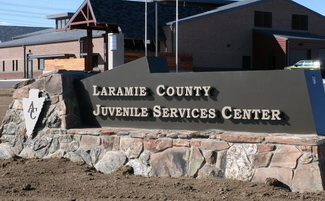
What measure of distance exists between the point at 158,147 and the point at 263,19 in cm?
4477

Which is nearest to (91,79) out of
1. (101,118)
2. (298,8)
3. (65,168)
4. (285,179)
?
(101,118)

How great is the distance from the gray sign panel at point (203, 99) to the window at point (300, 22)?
45748 mm

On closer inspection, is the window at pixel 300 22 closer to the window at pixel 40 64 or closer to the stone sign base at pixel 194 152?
the window at pixel 40 64

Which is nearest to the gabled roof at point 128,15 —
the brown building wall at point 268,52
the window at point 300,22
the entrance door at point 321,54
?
the brown building wall at point 268,52

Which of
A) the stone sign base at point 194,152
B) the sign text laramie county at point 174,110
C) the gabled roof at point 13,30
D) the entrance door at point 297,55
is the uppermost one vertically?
the gabled roof at point 13,30

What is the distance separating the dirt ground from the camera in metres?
7.99

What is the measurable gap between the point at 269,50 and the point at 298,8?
22.2ft

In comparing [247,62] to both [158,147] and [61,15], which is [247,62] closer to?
[61,15]

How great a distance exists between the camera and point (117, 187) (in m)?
8.65

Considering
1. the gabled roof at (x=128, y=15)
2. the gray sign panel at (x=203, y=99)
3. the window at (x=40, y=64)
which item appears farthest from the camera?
the window at (x=40, y=64)

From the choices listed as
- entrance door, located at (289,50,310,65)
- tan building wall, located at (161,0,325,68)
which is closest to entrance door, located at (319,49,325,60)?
entrance door, located at (289,50,310,65)

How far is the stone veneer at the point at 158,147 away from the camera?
834cm

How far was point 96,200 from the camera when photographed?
785cm

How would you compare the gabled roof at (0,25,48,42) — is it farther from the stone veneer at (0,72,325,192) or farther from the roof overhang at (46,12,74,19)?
the stone veneer at (0,72,325,192)
